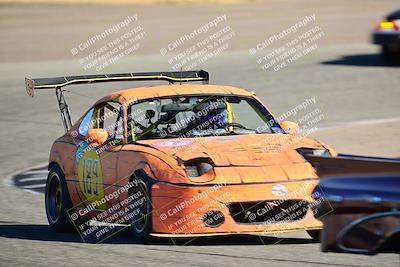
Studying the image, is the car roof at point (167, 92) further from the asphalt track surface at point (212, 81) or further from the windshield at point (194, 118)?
the asphalt track surface at point (212, 81)

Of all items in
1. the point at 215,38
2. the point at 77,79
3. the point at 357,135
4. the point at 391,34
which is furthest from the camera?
the point at 215,38

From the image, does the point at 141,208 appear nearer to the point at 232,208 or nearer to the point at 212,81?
the point at 232,208

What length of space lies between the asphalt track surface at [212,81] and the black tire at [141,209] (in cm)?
12

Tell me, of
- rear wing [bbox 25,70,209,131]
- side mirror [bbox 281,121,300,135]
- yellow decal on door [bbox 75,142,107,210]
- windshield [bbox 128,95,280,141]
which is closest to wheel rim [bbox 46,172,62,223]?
yellow decal on door [bbox 75,142,107,210]

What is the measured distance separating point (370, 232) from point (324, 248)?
338mm

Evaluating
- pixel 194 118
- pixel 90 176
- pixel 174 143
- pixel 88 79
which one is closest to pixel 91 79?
pixel 88 79

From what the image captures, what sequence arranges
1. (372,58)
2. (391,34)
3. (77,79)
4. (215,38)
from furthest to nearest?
(215,38), (372,58), (391,34), (77,79)

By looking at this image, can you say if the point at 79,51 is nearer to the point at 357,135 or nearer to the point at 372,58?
the point at 372,58

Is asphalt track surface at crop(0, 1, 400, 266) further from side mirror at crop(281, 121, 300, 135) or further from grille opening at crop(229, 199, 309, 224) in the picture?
side mirror at crop(281, 121, 300, 135)

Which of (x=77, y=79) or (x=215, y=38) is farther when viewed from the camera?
(x=215, y=38)

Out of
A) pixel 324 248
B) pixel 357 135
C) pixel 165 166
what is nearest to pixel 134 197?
pixel 165 166

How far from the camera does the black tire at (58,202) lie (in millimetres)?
10273

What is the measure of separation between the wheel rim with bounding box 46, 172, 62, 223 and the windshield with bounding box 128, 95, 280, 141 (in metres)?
1.24

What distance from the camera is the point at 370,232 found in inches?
237
